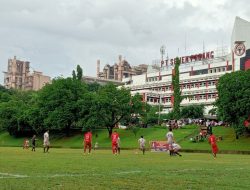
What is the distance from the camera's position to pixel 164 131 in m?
79.8

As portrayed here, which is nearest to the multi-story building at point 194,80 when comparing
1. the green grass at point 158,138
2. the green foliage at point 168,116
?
the green foliage at point 168,116

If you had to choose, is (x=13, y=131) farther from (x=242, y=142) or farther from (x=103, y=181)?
(x=103, y=181)

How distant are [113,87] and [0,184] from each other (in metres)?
73.2

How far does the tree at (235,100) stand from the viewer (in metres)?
61.1

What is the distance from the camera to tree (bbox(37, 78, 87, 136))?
8738 cm

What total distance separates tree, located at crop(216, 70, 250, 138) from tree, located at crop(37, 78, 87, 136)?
106 ft

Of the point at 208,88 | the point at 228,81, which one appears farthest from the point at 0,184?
the point at 208,88

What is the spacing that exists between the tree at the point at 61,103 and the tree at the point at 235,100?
32.3 m

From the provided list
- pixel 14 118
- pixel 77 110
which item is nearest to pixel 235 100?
pixel 77 110

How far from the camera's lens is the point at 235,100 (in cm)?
6325

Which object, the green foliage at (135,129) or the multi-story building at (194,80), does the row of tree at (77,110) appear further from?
the multi-story building at (194,80)

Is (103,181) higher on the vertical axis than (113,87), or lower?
lower

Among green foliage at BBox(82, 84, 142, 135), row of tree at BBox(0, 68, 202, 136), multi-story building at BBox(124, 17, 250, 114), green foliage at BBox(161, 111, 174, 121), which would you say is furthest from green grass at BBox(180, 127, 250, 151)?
multi-story building at BBox(124, 17, 250, 114)

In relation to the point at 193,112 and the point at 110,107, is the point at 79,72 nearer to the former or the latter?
the point at 110,107
